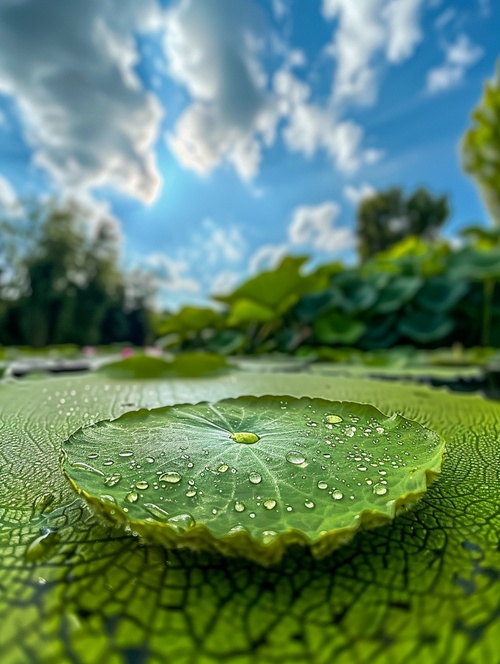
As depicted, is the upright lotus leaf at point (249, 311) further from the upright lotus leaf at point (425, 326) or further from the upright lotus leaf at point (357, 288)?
the upright lotus leaf at point (425, 326)

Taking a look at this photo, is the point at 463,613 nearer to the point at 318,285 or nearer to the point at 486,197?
the point at 318,285

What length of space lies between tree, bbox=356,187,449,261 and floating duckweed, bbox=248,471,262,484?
33.5 feet

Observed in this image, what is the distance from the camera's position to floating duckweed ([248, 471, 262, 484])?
0.48 feet

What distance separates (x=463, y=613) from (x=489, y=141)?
6.21 meters

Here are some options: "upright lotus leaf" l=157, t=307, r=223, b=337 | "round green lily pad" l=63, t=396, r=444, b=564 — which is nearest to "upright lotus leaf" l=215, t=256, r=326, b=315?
"upright lotus leaf" l=157, t=307, r=223, b=337

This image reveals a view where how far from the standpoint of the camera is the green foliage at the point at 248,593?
0.30 ft

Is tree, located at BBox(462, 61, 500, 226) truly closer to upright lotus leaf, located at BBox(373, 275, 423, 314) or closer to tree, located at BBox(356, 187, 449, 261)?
tree, located at BBox(356, 187, 449, 261)

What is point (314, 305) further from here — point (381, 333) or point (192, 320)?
point (192, 320)

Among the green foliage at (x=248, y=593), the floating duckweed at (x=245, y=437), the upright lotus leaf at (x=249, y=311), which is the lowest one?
the green foliage at (x=248, y=593)

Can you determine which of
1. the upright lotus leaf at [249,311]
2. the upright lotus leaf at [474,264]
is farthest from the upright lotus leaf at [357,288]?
the upright lotus leaf at [249,311]

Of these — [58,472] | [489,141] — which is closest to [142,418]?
[58,472]

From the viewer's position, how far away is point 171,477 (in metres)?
0.15

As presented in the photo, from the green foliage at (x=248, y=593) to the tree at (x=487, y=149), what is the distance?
241 inches

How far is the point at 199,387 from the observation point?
17.0 inches
